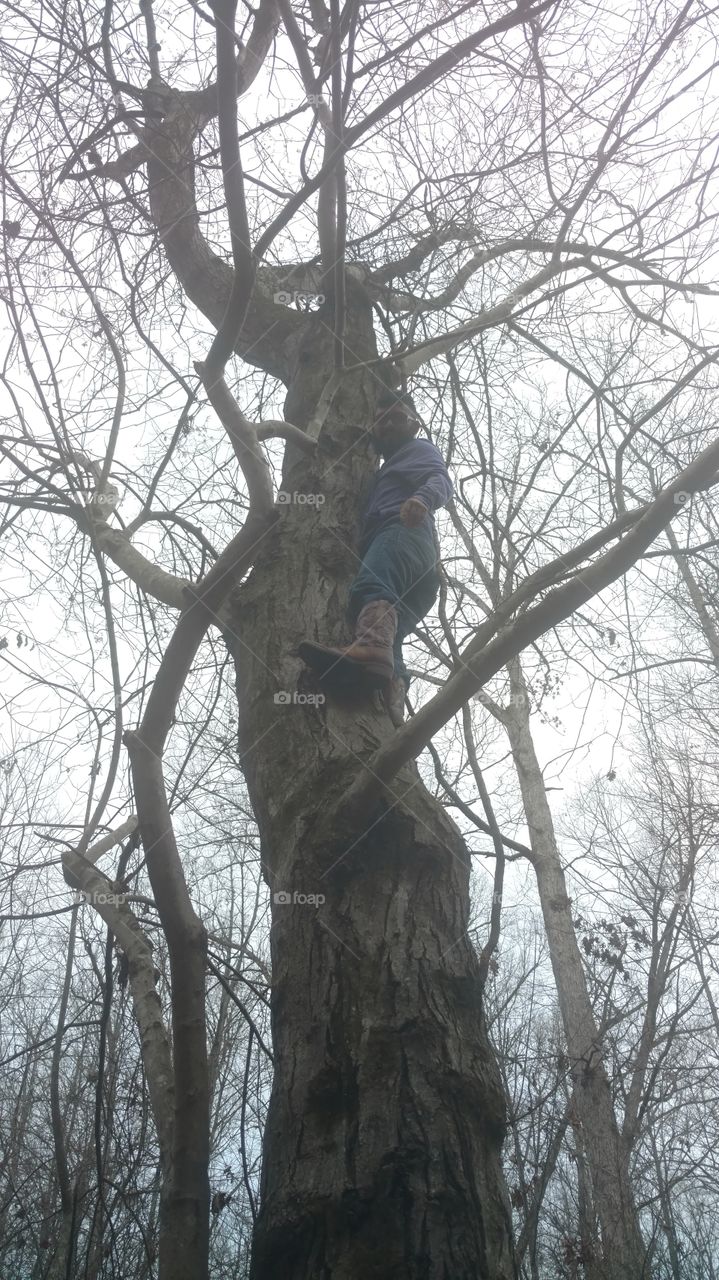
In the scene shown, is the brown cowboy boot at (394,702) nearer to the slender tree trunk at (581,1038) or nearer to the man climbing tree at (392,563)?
the man climbing tree at (392,563)

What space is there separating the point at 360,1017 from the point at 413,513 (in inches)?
59.1

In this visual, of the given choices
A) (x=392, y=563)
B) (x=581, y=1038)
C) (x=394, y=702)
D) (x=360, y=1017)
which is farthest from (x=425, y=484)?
(x=581, y=1038)

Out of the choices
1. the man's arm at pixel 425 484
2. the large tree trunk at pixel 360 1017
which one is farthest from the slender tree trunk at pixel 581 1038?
the man's arm at pixel 425 484

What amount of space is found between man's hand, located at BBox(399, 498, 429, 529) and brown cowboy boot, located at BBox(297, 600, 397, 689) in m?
0.45

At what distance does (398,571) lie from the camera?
278 cm

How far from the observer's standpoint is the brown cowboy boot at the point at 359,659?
240 cm

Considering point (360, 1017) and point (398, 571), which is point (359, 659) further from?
point (360, 1017)

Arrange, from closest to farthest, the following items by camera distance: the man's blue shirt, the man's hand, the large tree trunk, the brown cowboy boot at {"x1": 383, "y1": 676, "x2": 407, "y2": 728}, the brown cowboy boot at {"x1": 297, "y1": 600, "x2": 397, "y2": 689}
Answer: the large tree trunk, the brown cowboy boot at {"x1": 297, "y1": 600, "x2": 397, "y2": 689}, the brown cowboy boot at {"x1": 383, "y1": 676, "x2": 407, "y2": 728}, the man's hand, the man's blue shirt

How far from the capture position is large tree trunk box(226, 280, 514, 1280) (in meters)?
1.61

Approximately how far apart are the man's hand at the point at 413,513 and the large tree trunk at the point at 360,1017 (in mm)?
378

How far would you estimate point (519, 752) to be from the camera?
8250 mm

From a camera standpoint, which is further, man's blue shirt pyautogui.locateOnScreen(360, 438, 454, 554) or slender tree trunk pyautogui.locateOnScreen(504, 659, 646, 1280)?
slender tree trunk pyautogui.locateOnScreen(504, 659, 646, 1280)

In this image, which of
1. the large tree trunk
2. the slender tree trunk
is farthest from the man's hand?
the slender tree trunk

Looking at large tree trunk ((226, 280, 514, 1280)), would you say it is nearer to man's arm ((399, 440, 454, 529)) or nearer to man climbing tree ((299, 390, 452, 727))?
man climbing tree ((299, 390, 452, 727))
